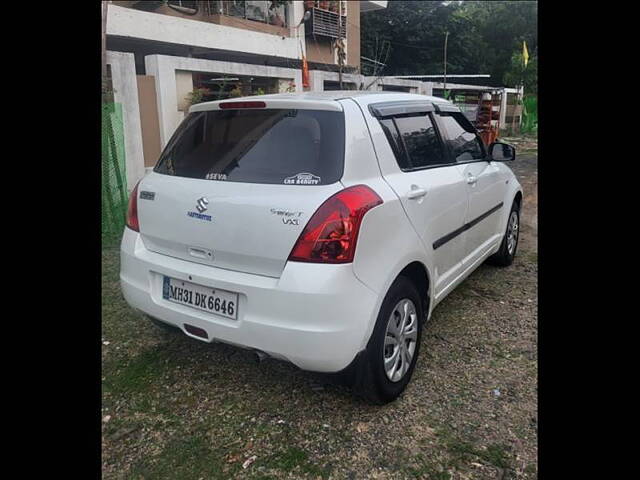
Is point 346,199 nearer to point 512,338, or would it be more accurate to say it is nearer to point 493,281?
point 512,338

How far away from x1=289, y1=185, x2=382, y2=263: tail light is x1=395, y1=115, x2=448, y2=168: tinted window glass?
88 cm

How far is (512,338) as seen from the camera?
3.55 meters

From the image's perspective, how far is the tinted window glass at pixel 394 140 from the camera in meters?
2.88

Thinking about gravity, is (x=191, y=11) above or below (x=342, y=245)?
above

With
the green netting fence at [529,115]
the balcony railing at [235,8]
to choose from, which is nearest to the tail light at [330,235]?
the balcony railing at [235,8]

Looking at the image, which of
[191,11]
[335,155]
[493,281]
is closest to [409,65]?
[191,11]

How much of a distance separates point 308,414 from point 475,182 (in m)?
2.12

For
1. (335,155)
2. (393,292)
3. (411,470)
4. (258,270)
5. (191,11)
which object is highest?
(191,11)

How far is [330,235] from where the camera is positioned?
229 centimetres

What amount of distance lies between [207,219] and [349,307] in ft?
2.77

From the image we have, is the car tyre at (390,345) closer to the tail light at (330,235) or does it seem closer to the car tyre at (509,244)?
the tail light at (330,235)

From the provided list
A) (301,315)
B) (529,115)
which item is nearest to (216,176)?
(301,315)

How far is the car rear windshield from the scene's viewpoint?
8.13 feet

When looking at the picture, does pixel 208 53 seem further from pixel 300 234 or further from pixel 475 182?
pixel 300 234
